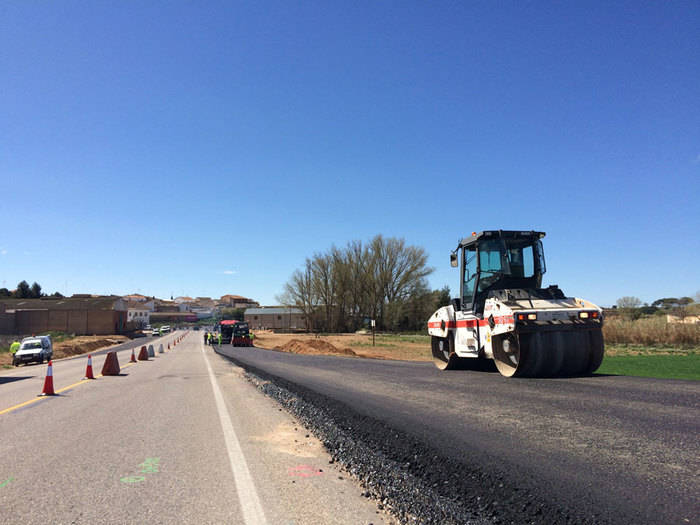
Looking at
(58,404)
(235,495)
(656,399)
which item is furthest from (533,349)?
(58,404)

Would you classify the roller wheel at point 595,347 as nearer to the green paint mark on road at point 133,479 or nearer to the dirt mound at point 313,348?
the green paint mark on road at point 133,479

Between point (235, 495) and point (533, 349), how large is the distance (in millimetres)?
8288

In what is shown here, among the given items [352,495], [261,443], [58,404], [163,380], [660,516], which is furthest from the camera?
[163,380]

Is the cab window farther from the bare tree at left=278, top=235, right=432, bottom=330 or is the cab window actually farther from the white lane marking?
the bare tree at left=278, top=235, right=432, bottom=330

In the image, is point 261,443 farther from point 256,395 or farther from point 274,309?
point 274,309

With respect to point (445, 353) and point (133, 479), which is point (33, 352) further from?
point (133, 479)

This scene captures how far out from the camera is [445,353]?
51.8 feet

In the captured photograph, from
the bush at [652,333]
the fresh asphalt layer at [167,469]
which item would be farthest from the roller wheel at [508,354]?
the bush at [652,333]

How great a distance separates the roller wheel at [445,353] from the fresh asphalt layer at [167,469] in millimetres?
6572

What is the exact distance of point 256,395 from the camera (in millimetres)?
12758

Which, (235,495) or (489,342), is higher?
(489,342)

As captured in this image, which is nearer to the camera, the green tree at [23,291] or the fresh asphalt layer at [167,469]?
the fresh asphalt layer at [167,469]

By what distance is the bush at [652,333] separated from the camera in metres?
32.3

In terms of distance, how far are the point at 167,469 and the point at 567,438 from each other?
16.0 ft
